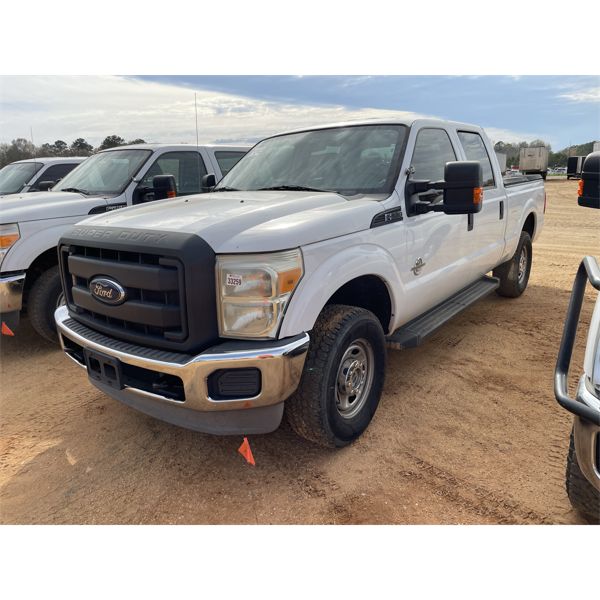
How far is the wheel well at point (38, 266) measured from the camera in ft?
15.5

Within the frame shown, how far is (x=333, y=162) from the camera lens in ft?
11.9

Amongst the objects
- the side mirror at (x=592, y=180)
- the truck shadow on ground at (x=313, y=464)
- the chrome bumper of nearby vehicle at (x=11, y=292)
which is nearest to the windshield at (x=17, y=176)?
the chrome bumper of nearby vehicle at (x=11, y=292)

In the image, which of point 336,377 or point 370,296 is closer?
point 336,377

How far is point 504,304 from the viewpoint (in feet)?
20.0

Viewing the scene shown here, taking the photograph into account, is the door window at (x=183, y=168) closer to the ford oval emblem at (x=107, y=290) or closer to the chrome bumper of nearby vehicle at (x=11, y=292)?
the chrome bumper of nearby vehicle at (x=11, y=292)

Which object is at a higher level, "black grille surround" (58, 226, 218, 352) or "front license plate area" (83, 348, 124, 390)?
"black grille surround" (58, 226, 218, 352)

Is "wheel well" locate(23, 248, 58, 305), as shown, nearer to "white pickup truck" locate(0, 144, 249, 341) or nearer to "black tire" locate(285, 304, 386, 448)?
"white pickup truck" locate(0, 144, 249, 341)

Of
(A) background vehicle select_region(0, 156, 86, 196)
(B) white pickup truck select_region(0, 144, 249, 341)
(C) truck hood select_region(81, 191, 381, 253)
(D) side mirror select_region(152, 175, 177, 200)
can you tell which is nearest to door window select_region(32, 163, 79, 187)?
(A) background vehicle select_region(0, 156, 86, 196)

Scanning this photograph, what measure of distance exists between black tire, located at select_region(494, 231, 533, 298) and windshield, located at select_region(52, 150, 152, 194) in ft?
14.8

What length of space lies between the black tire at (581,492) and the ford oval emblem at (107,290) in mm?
2340

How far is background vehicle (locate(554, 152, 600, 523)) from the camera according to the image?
1854 mm

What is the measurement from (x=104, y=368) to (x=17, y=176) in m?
7.36

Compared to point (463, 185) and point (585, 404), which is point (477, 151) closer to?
point (463, 185)

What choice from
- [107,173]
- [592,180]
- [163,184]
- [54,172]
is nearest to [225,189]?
[163,184]
